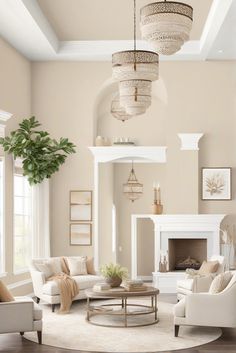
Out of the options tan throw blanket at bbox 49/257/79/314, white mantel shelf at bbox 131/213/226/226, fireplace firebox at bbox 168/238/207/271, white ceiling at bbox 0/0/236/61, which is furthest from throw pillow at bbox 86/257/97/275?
white ceiling at bbox 0/0/236/61

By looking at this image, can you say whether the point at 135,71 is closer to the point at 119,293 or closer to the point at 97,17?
the point at 119,293

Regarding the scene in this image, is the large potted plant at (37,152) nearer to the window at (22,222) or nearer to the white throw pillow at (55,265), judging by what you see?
the window at (22,222)

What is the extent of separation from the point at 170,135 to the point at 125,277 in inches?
141

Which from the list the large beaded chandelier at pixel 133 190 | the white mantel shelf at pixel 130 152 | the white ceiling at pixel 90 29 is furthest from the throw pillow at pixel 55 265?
the large beaded chandelier at pixel 133 190

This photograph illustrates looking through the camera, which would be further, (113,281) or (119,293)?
(113,281)

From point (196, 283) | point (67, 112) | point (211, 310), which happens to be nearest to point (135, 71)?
point (211, 310)

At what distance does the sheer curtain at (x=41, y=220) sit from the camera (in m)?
12.1

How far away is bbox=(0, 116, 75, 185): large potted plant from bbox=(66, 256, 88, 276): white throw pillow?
151 centimetres

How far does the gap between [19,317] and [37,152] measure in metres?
4.14

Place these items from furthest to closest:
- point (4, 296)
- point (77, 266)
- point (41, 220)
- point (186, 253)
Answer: point (186, 253)
point (41, 220)
point (77, 266)
point (4, 296)

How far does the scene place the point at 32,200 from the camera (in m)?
12.1

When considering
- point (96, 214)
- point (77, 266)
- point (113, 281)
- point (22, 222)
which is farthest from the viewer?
point (96, 214)

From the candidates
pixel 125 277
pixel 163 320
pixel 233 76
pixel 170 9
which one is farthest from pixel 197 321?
pixel 233 76

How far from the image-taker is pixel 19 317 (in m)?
7.68
